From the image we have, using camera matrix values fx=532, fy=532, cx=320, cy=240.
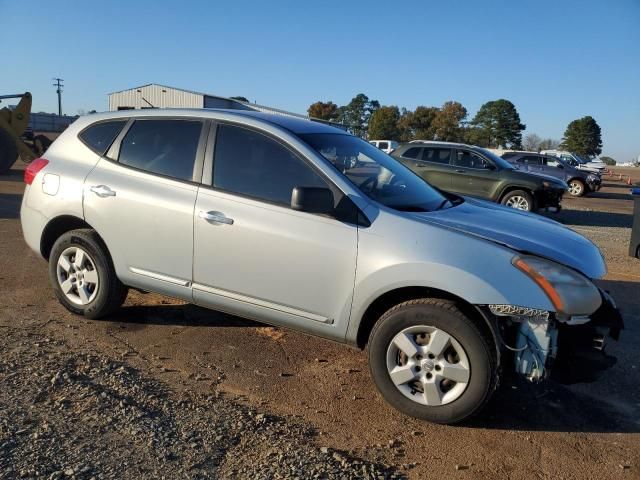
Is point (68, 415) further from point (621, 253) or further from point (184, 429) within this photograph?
point (621, 253)

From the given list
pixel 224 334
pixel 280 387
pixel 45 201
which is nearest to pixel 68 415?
pixel 280 387

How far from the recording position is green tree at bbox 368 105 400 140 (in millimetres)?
74875

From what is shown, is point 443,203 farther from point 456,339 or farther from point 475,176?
point 475,176

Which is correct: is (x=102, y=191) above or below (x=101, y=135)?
below

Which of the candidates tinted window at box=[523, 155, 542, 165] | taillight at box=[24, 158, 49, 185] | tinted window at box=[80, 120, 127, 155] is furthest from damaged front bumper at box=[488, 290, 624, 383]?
tinted window at box=[523, 155, 542, 165]

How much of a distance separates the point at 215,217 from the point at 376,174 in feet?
4.08

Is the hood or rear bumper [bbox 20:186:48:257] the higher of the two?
the hood

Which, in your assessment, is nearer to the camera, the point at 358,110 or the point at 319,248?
the point at 319,248

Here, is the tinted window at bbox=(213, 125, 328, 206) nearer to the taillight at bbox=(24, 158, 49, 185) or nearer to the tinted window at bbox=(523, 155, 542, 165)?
the taillight at bbox=(24, 158, 49, 185)

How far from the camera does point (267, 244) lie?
363 cm

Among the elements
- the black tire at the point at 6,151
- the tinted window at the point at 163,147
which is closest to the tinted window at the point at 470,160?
the tinted window at the point at 163,147

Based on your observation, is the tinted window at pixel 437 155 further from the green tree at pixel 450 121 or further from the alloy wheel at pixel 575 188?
the green tree at pixel 450 121

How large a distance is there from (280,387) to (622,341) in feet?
10.5

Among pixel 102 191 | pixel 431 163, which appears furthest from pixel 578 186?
pixel 102 191
